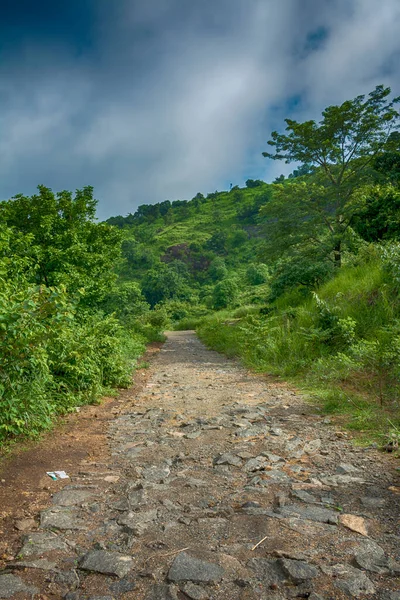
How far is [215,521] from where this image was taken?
103 inches

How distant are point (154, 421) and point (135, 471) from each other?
176 centimetres

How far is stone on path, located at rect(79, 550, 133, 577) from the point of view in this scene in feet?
6.95

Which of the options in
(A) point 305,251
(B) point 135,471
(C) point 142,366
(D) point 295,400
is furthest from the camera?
(A) point 305,251

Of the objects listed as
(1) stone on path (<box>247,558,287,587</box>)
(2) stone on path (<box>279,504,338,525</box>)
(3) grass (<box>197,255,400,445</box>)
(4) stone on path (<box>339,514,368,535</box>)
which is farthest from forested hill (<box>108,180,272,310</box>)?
(1) stone on path (<box>247,558,287,587</box>)

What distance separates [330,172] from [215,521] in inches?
645

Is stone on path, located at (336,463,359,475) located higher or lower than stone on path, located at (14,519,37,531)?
lower

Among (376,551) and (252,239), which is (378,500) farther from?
(252,239)

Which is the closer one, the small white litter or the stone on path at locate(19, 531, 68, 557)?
the stone on path at locate(19, 531, 68, 557)

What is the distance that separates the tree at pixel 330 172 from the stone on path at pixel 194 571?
12999 mm

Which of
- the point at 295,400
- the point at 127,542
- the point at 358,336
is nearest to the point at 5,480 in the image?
the point at 127,542

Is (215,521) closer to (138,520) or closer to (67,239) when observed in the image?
(138,520)

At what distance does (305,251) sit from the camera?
1538 centimetres

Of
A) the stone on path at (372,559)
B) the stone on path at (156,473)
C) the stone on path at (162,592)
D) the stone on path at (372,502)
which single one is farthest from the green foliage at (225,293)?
the stone on path at (162,592)

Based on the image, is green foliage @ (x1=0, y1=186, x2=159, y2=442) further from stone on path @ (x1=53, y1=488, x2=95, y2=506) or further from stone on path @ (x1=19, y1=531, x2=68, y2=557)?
stone on path @ (x1=19, y1=531, x2=68, y2=557)
